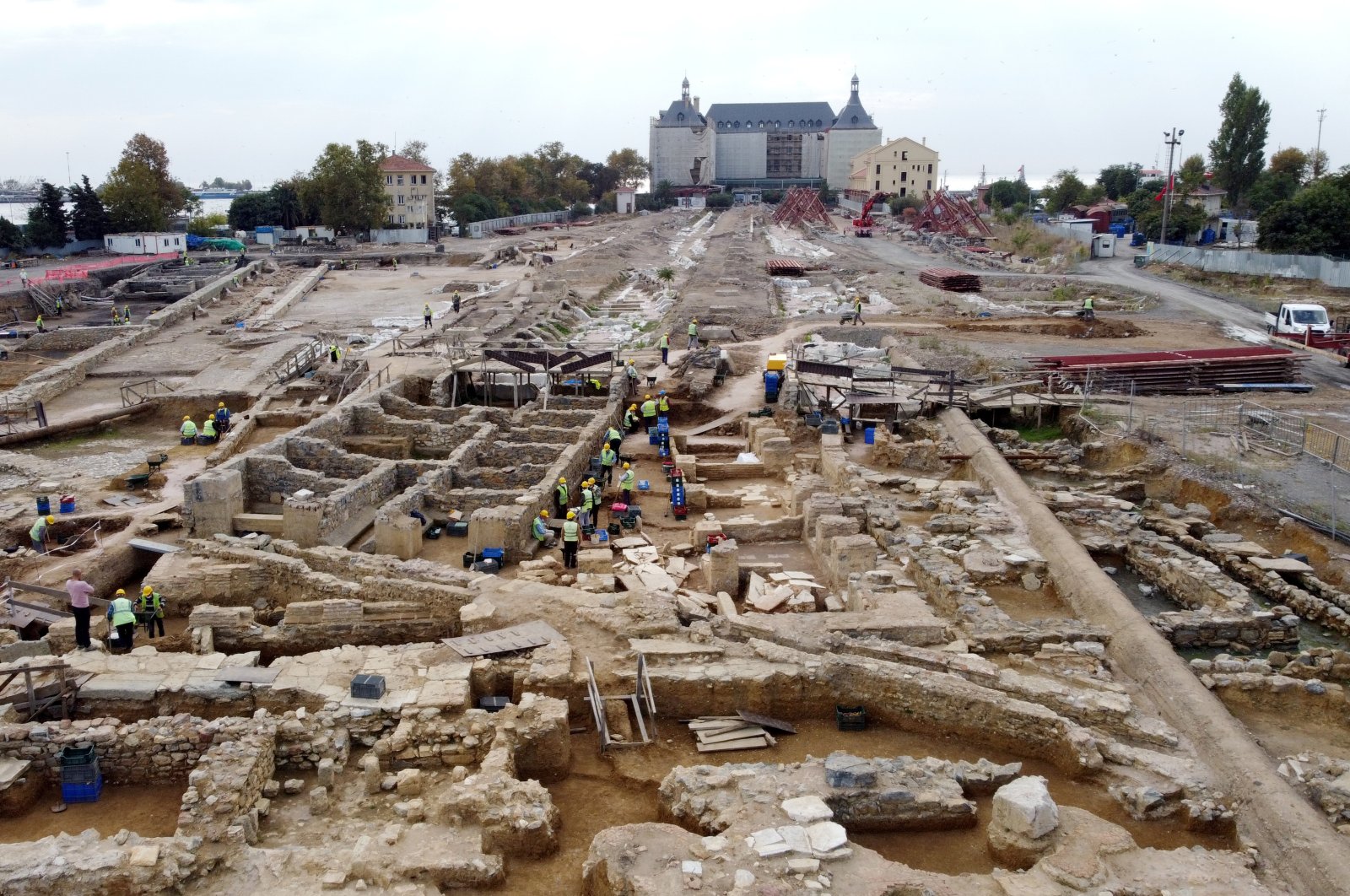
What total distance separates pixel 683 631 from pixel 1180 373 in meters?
19.9

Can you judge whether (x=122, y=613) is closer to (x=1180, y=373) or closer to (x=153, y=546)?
(x=153, y=546)

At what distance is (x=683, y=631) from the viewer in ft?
38.4

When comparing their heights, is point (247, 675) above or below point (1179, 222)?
below

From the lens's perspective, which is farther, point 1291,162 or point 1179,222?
point 1291,162

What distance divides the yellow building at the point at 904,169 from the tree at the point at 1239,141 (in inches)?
1818

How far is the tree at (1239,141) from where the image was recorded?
6181 centimetres

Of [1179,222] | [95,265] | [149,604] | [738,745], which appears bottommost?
[738,745]

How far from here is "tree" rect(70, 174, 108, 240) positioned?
63.1 meters

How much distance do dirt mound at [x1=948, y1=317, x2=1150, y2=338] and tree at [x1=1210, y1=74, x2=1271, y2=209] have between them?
36752 millimetres

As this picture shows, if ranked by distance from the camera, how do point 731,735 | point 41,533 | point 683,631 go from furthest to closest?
1. point 41,533
2. point 683,631
3. point 731,735

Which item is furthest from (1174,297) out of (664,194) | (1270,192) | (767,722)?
(664,194)

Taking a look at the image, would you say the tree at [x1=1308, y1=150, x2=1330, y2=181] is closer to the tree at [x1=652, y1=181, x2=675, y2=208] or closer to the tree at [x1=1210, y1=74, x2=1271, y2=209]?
the tree at [x1=1210, y1=74, x2=1271, y2=209]

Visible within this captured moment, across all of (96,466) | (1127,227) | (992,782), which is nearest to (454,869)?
(992,782)

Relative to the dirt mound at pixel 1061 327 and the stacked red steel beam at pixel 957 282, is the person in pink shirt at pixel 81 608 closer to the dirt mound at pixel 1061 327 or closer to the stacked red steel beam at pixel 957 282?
the dirt mound at pixel 1061 327
